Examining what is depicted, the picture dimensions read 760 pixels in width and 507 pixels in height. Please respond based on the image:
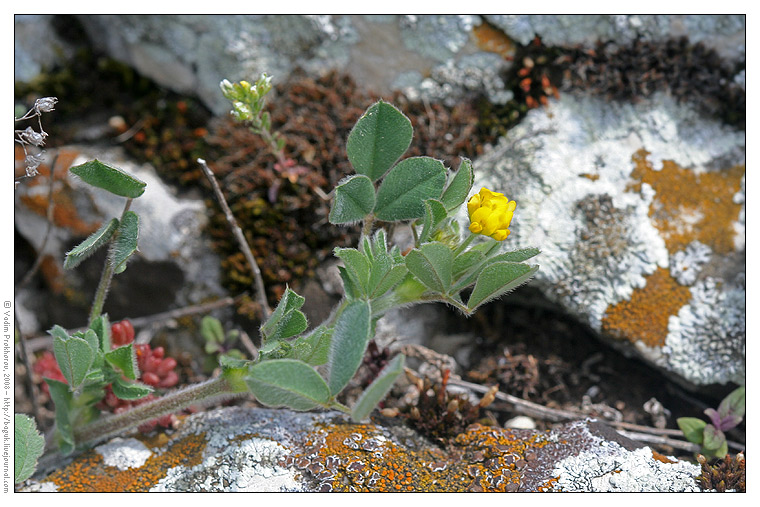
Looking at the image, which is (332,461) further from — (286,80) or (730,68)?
(730,68)

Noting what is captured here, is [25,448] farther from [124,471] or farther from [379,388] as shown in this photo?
[379,388]

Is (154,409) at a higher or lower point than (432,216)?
lower

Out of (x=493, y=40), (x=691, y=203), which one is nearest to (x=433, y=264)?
(x=691, y=203)

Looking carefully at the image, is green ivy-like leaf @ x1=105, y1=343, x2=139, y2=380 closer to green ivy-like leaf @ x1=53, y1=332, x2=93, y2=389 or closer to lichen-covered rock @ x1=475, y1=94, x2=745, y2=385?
green ivy-like leaf @ x1=53, y1=332, x2=93, y2=389

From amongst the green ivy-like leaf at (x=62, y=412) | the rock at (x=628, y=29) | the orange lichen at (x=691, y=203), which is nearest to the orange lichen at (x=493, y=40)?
the rock at (x=628, y=29)

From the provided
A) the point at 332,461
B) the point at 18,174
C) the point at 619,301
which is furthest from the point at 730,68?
the point at 18,174

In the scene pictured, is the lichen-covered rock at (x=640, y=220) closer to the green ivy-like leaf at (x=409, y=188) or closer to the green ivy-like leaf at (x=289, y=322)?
the green ivy-like leaf at (x=409, y=188)
